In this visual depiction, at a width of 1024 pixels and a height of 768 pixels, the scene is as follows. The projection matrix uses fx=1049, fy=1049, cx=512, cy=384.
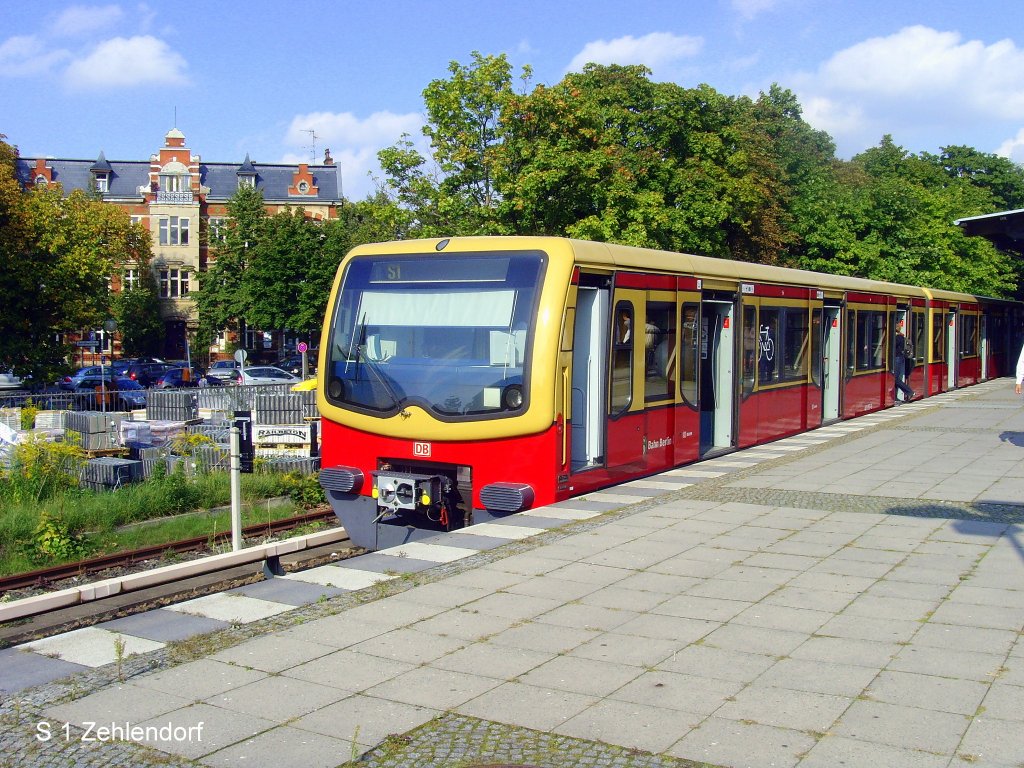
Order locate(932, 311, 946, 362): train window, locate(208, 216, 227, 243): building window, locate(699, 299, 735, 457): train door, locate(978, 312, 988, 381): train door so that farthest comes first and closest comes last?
locate(208, 216, 227, 243): building window
locate(978, 312, 988, 381): train door
locate(932, 311, 946, 362): train window
locate(699, 299, 735, 457): train door

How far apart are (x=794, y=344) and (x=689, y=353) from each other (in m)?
4.61

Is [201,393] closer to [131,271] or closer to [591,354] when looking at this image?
[591,354]

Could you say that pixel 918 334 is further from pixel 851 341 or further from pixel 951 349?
pixel 851 341

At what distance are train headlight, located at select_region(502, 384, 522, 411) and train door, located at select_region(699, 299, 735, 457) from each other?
501 cm

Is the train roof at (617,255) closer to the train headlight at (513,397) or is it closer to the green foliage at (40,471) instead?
the train headlight at (513,397)

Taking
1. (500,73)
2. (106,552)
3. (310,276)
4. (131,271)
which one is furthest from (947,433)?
(131,271)

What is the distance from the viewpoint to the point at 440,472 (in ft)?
32.8

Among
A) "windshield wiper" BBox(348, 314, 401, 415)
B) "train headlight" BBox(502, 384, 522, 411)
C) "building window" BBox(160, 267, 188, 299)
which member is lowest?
"train headlight" BBox(502, 384, 522, 411)

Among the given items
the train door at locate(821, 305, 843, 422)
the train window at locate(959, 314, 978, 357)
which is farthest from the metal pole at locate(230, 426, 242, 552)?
the train window at locate(959, 314, 978, 357)

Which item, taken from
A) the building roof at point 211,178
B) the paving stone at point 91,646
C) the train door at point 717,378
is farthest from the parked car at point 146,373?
the paving stone at point 91,646

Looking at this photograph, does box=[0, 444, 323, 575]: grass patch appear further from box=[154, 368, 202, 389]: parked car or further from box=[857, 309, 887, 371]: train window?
box=[154, 368, 202, 389]: parked car

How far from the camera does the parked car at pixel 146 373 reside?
49.1m

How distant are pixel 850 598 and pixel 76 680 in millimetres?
4484

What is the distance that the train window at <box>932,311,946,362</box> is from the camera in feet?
88.1
